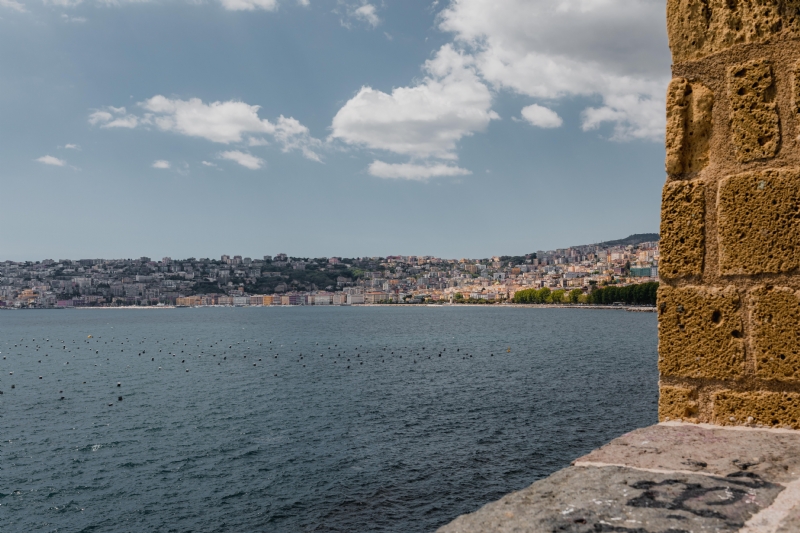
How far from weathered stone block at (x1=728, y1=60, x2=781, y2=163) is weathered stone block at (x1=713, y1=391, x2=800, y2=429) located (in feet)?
3.25

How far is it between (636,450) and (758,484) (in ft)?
1.56

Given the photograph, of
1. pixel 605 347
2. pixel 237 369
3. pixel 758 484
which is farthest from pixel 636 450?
pixel 605 347

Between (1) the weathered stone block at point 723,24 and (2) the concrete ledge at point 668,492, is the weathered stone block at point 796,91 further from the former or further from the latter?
(2) the concrete ledge at point 668,492

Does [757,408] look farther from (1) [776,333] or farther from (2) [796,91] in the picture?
(2) [796,91]

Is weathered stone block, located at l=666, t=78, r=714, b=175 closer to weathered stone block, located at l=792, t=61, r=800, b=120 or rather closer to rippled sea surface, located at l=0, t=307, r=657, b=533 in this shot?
weathered stone block, located at l=792, t=61, r=800, b=120

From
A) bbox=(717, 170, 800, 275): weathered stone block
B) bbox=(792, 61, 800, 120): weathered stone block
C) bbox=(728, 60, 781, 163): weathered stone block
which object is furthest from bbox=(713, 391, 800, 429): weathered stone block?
bbox=(792, 61, 800, 120): weathered stone block

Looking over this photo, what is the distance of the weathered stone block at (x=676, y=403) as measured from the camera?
266 centimetres

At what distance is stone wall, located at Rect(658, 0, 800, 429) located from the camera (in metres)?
2.42

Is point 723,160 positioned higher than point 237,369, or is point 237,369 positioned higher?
point 723,160

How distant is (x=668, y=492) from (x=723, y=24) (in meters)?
2.06

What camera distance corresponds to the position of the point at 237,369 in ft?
163

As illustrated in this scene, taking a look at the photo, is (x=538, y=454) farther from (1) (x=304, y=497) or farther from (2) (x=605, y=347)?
(2) (x=605, y=347)

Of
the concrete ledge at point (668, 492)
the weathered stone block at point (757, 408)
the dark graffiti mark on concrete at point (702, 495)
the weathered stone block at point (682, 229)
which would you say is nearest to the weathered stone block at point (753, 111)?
the weathered stone block at point (682, 229)

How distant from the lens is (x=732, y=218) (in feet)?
8.28
